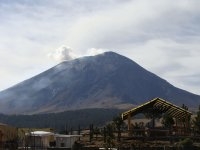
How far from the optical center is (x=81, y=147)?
4659 cm

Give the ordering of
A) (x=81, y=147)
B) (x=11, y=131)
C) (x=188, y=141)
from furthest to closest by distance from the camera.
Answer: (x=11, y=131) → (x=81, y=147) → (x=188, y=141)

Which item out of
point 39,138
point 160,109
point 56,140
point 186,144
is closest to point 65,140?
point 56,140

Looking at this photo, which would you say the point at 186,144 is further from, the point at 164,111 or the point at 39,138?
the point at 39,138

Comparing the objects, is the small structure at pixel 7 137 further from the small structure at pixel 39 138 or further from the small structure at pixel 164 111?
the small structure at pixel 164 111

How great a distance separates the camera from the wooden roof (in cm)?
4741

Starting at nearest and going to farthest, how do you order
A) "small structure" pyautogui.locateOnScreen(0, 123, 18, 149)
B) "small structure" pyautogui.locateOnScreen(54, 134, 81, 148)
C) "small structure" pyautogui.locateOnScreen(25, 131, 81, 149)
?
"small structure" pyautogui.locateOnScreen(0, 123, 18, 149)
"small structure" pyautogui.locateOnScreen(25, 131, 81, 149)
"small structure" pyautogui.locateOnScreen(54, 134, 81, 148)

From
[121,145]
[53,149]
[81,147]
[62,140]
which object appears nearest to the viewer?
[121,145]

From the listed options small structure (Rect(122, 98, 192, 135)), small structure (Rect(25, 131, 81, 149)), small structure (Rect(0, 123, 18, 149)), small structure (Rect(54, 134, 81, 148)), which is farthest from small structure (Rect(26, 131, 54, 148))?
small structure (Rect(122, 98, 192, 135))

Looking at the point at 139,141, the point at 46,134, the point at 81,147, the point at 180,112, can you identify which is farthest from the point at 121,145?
the point at 46,134

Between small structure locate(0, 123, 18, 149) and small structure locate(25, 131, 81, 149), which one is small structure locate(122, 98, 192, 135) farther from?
small structure locate(25, 131, 81, 149)

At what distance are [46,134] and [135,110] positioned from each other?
15.0 meters

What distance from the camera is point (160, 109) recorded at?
51375 mm

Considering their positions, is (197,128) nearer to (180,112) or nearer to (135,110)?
(180,112)

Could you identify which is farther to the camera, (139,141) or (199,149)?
(139,141)
